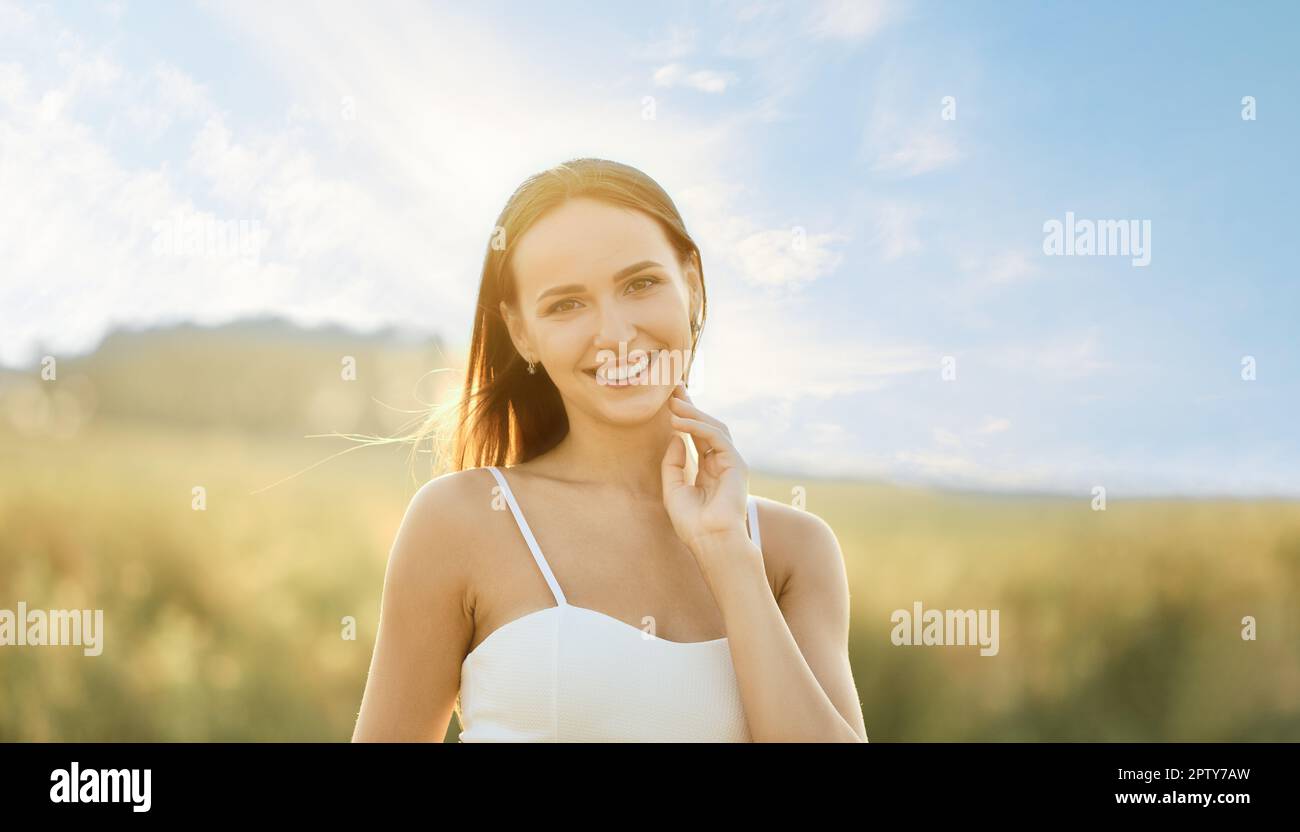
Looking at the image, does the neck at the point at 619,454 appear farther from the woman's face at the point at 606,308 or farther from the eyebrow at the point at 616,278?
the eyebrow at the point at 616,278

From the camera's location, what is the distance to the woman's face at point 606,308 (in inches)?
90.9

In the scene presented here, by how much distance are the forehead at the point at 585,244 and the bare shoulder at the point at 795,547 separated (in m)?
0.70

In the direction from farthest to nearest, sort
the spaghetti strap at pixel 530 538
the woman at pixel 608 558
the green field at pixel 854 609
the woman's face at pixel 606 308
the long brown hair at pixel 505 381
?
the green field at pixel 854 609 < the long brown hair at pixel 505 381 < the woman's face at pixel 606 308 < the spaghetti strap at pixel 530 538 < the woman at pixel 608 558

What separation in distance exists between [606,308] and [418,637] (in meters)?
0.87

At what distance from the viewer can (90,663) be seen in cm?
551

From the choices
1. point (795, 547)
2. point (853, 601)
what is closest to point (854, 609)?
point (853, 601)

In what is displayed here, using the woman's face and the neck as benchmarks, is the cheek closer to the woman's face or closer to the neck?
the woman's face

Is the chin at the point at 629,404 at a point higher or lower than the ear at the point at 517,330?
lower

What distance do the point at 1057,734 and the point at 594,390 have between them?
15.8 feet

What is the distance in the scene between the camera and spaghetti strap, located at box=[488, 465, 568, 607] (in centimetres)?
220

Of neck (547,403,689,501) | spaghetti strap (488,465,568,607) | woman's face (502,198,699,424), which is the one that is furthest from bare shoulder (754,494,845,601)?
spaghetti strap (488,465,568,607)

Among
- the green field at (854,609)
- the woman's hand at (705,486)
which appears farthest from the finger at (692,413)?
the green field at (854,609)

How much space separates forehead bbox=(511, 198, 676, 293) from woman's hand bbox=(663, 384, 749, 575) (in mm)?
358

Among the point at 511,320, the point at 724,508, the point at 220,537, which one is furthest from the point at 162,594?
the point at 724,508
